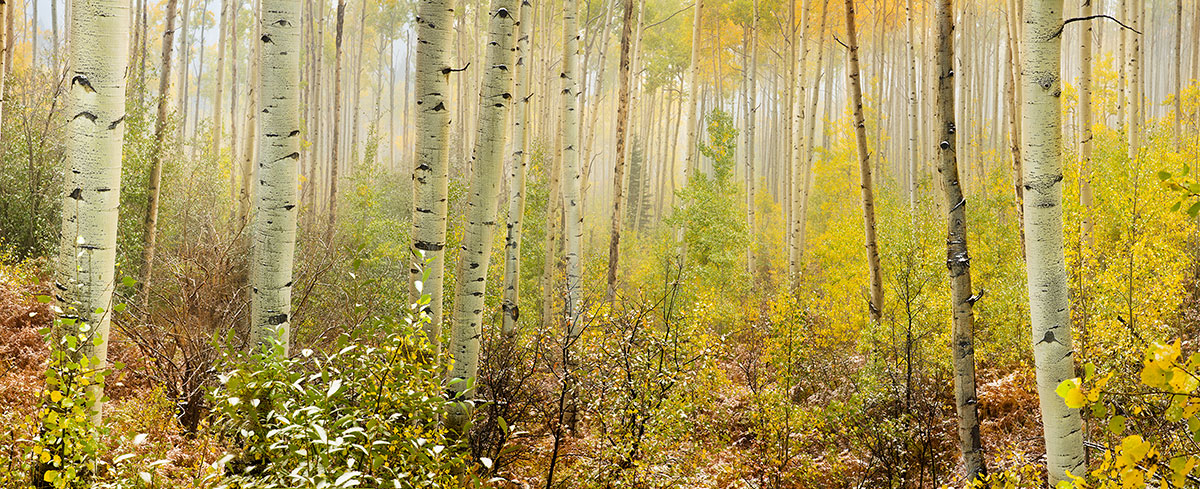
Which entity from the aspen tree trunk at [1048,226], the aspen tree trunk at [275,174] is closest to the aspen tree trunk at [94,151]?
the aspen tree trunk at [275,174]

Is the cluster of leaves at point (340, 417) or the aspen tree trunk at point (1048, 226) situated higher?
the aspen tree trunk at point (1048, 226)

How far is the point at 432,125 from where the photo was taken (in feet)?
12.1

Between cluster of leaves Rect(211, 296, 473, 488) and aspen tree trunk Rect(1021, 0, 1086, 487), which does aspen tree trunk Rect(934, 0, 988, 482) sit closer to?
aspen tree trunk Rect(1021, 0, 1086, 487)

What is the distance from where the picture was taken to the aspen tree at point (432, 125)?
12.0 ft

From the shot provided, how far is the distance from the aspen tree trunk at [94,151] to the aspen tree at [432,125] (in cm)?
138

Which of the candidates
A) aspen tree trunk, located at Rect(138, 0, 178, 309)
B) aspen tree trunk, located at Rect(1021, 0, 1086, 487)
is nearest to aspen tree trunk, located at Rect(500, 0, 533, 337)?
aspen tree trunk, located at Rect(138, 0, 178, 309)

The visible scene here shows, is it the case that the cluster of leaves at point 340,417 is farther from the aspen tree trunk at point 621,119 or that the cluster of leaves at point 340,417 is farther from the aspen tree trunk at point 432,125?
the aspen tree trunk at point 621,119

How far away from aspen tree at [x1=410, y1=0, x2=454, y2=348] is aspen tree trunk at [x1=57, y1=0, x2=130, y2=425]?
4.52 feet

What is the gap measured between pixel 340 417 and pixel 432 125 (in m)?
1.83

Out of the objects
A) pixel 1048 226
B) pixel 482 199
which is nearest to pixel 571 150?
pixel 482 199

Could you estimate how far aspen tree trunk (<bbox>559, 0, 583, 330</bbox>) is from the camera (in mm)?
6816

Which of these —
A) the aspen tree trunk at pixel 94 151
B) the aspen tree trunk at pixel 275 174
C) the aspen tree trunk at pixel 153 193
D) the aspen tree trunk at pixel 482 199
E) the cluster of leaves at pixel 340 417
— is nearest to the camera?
the cluster of leaves at pixel 340 417

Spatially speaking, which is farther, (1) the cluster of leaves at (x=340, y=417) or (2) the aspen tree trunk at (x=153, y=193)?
(2) the aspen tree trunk at (x=153, y=193)

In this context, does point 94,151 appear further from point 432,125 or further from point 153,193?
point 153,193
